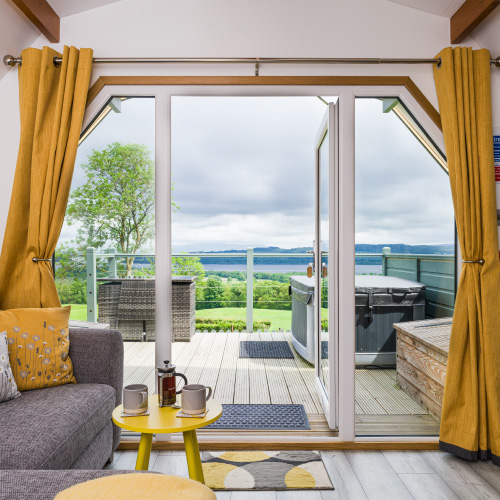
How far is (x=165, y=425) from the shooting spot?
5.49ft

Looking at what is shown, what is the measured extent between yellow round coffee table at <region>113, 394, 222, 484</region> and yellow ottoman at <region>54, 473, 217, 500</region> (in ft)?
1.68

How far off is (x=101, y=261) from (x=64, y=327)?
0.68 metres

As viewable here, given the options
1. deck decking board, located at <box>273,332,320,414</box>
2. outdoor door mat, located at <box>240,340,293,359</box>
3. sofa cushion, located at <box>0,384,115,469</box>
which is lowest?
deck decking board, located at <box>273,332,320,414</box>

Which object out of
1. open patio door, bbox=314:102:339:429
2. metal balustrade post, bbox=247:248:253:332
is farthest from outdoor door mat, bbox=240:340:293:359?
open patio door, bbox=314:102:339:429

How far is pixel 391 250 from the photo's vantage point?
3.44 meters

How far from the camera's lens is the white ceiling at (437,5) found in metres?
2.56

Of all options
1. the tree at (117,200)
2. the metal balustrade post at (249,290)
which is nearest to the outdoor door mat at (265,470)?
the tree at (117,200)

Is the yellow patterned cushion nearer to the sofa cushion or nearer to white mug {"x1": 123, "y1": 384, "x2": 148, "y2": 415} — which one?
the sofa cushion

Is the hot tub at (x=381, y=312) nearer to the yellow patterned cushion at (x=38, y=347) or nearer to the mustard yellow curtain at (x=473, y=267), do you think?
the mustard yellow curtain at (x=473, y=267)

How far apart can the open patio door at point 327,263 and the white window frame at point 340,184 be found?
0.08 m

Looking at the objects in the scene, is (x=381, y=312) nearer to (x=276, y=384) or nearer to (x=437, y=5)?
(x=276, y=384)

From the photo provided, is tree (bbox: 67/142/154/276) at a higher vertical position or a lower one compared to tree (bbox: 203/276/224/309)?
higher

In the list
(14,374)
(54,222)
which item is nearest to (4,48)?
(54,222)

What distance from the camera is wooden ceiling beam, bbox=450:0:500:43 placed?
232cm
